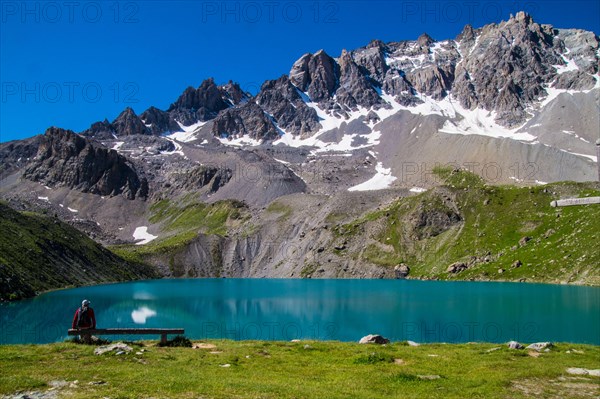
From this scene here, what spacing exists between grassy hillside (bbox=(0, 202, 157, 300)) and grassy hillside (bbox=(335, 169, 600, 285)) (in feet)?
214

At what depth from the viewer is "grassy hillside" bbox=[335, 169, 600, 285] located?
322 feet

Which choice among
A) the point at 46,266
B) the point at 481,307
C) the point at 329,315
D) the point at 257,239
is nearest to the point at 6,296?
the point at 46,266

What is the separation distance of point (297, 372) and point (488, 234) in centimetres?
11192

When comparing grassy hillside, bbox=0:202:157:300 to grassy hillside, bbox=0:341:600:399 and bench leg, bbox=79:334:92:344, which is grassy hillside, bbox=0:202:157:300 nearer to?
bench leg, bbox=79:334:92:344

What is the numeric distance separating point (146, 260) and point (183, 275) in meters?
12.6

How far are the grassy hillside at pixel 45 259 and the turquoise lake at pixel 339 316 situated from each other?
14.5 ft

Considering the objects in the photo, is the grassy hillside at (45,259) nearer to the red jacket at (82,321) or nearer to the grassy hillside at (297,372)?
the red jacket at (82,321)

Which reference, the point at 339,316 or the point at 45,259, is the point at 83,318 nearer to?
the point at 339,316

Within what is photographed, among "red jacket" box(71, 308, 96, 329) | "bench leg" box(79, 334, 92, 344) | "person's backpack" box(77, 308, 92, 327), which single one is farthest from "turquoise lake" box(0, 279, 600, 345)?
"bench leg" box(79, 334, 92, 344)

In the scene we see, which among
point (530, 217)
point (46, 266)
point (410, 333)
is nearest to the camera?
point (410, 333)

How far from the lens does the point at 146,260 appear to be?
499 feet

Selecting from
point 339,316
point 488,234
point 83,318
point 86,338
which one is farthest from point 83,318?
point 488,234

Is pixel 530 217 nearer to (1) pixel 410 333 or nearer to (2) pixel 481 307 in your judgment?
(2) pixel 481 307

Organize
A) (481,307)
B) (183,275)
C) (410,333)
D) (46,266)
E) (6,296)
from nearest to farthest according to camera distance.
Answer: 1. (410,333)
2. (481,307)
3. (6,296)
4. (46,266)
5. (183,275)
